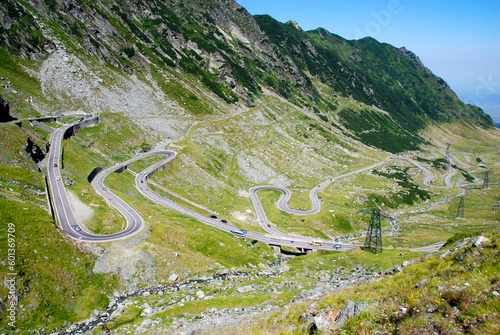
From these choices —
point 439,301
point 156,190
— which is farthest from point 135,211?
point 439,301

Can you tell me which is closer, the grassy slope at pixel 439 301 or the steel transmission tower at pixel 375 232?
the grassy slope at pixel 439 301

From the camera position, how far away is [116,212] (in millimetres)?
61531

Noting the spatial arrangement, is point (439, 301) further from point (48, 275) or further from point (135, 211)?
point (135, 211)

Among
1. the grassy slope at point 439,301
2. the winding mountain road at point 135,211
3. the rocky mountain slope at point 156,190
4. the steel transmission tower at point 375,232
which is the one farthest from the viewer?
the steel transmission tower at point 375,232

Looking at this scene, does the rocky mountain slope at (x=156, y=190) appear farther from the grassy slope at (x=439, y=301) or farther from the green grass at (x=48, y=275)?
the grassy slope at (x=439, y=301)

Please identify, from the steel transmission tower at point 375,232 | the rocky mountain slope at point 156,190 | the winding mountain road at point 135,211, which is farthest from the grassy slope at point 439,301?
the steel transmission tower at point 375,232

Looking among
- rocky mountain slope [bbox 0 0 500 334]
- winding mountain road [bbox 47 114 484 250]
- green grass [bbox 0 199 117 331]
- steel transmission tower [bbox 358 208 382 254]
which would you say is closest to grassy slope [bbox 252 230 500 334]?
rocky mountain slope [bbox 0 0 500 334]

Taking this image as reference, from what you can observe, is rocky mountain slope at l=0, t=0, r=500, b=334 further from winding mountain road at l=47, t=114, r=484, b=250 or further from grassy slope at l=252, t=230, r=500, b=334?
grassy slope at l=252, t=230, r=500, b=334

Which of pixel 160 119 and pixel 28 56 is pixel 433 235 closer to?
pixel 160 119

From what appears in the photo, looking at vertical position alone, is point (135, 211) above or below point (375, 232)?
below

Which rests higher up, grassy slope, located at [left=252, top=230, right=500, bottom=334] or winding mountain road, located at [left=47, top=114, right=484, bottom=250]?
grassy slope, located at [left=252, top=230, right=500, bottom=334]

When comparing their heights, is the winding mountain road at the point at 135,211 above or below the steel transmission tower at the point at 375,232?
below

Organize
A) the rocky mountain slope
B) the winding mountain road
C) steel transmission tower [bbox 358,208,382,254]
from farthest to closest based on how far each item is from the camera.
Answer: steel transmission tower [bbox 358,208,382,254] < the winding mountain road < the rocky mountain slope

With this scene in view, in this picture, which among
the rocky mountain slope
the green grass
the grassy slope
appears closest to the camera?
the grassy slope
